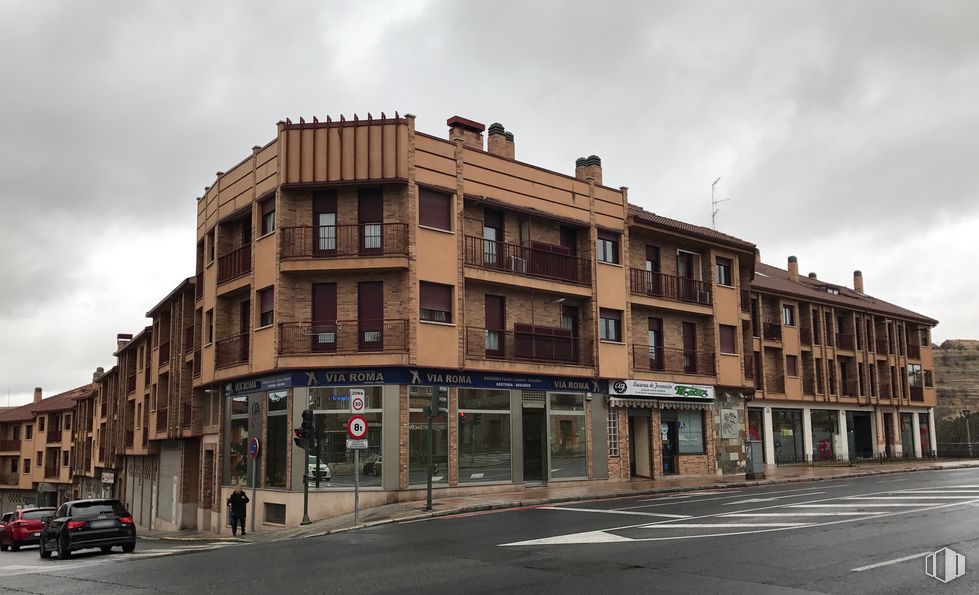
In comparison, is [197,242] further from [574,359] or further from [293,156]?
[574,359]

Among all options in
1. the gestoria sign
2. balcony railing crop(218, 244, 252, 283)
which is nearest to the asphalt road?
the gestoria sign

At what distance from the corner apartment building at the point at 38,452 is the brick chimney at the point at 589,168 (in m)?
56.4

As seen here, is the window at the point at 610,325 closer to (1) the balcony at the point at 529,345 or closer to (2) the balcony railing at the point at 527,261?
(1) the balcony at the point at 529,345

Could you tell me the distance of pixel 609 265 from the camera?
99.6 feet

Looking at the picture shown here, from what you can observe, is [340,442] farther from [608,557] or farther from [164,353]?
[164,353]

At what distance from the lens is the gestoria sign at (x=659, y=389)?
29.8m

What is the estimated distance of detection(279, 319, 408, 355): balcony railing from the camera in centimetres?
2438

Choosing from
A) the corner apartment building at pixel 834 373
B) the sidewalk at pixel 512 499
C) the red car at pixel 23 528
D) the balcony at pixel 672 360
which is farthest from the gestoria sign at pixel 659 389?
the red car at pixel 23 528

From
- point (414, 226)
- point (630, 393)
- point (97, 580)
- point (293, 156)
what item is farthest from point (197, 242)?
point (97, 580)

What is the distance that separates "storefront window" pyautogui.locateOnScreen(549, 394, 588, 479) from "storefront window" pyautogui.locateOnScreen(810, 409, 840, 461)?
25.5 metres

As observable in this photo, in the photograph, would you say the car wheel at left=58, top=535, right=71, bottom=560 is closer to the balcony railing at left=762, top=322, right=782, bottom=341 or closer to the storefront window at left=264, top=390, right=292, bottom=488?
the storefront window at left=264, top=390, right=292, bottom=488

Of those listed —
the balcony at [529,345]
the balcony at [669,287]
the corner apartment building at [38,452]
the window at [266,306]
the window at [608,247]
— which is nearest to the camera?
→ the window at [266,306]

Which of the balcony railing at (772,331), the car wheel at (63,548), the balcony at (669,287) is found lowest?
the car wheel at (63,548)

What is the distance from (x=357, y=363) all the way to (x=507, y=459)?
19.5ft
